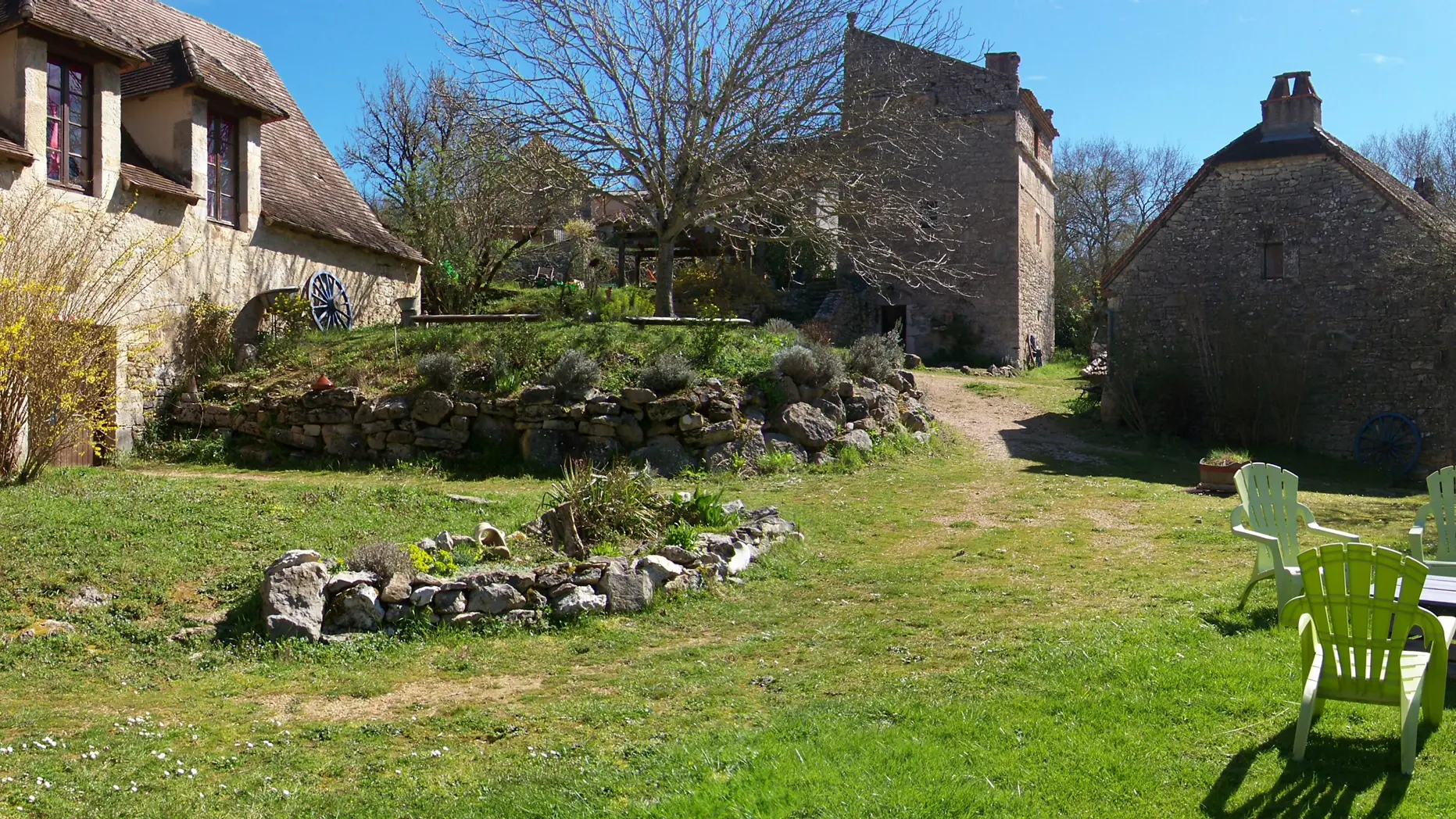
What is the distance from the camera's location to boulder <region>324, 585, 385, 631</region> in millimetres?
6746

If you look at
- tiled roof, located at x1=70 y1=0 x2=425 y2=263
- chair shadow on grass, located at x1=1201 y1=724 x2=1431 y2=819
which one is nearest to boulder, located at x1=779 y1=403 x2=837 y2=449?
tiled roof, located at x1=70 y1=0 x2=425 y2=263

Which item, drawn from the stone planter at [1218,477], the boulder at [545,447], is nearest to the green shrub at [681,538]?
the boulder at [545,447]

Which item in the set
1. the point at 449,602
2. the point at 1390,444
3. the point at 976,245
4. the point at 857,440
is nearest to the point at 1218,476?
the point at 857,440

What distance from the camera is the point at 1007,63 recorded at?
2850cm

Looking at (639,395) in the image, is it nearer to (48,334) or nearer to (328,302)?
(48,334)

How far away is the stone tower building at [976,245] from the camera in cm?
2856

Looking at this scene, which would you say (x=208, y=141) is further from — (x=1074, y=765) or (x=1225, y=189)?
(x=1225, y=189)

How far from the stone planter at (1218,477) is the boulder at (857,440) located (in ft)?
14.5

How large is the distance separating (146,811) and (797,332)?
14380 mm

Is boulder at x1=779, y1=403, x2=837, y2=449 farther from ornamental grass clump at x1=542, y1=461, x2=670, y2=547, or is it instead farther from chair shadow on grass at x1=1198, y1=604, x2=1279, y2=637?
chair shadow on grass at x1=1198, y1=604, x2=1279, y2=637

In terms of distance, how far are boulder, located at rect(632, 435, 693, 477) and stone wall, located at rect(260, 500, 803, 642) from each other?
5942mm

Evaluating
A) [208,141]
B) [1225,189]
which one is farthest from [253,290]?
[1225,189]

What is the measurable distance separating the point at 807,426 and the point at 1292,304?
35.6 ft

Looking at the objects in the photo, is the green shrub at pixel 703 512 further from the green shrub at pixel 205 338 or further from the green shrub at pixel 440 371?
the green shrub at pixel 205 338
